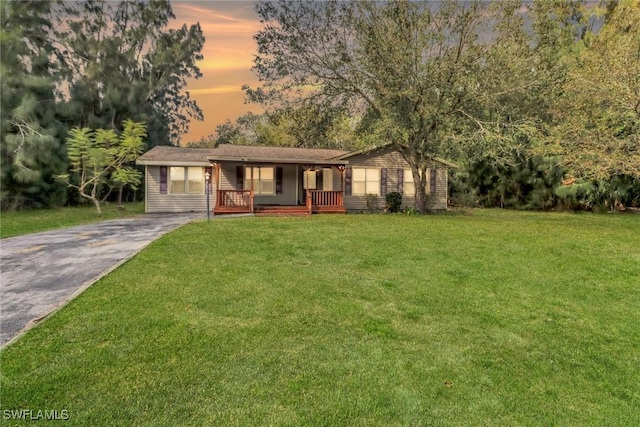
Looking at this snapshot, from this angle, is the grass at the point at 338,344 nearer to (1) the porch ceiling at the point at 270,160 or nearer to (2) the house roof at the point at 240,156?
(1) the porch ceiling at the point at 270,160

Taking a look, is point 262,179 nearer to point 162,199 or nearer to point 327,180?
point 327,180

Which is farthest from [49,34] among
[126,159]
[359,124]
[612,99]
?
[612,99]

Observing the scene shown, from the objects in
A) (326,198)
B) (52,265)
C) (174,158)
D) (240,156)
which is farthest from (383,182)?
(52,265)

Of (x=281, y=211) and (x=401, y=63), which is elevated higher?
(x=401, y=63)

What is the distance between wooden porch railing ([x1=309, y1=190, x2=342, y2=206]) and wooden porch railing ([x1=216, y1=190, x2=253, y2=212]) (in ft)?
10.1

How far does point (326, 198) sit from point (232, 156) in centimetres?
476

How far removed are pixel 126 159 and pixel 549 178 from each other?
24908 mm

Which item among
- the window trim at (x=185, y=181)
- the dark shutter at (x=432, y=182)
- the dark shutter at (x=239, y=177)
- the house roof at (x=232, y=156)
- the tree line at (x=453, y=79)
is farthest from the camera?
the dark shutter at (x=432, y=182)

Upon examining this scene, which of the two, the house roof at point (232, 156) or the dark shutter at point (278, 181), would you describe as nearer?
the house roof at point (232, 156)

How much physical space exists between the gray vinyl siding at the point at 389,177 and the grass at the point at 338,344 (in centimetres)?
1161

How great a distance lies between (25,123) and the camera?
1842cm

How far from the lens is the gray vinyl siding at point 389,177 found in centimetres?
1934

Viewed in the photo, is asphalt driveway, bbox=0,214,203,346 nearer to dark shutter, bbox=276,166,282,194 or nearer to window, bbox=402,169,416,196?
dark shutter, bbox=276,166,282,194

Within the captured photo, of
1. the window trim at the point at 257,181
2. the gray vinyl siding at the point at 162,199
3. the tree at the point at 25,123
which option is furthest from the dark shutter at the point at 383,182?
the tree at the point at 25,123
